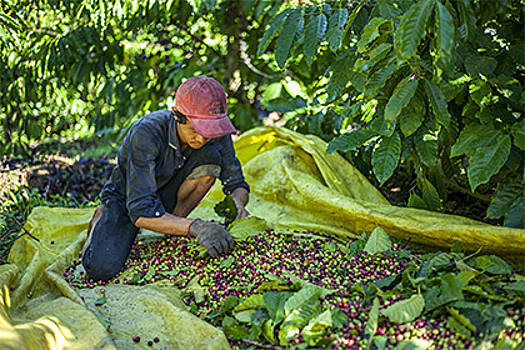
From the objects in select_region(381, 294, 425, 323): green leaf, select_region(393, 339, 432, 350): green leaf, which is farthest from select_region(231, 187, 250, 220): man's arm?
select_region(393, 339, 432, 350): green leaf

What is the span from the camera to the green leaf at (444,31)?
4.46ft

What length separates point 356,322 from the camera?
154 centimetres

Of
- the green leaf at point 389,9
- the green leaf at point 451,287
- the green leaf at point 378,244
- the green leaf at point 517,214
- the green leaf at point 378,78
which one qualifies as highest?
the green leaf at point 389,9

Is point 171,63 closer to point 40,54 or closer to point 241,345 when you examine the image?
point 40,54

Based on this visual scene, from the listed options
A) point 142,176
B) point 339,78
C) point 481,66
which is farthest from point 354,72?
point 142,176

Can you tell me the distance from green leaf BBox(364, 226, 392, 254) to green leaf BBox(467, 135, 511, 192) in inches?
16.1

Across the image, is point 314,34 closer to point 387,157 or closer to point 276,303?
point 387,157

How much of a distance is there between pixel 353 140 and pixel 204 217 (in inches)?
38.8

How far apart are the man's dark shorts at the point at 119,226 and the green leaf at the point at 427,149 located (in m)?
0.90

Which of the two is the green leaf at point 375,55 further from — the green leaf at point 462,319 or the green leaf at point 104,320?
the green leaf at point 104,320

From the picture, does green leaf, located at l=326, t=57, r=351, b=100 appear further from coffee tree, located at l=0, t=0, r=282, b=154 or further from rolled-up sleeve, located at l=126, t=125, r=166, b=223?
coffee tree, located at l=0, t=0, r=282, b=154

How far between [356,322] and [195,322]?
0.53 meters

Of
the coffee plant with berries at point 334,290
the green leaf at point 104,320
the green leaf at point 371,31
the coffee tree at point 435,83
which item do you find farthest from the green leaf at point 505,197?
the green leaf at point 104,320

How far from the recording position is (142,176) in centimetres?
202
